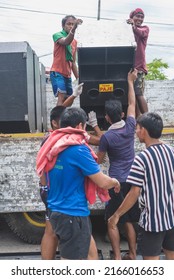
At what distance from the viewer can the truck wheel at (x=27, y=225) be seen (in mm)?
4551

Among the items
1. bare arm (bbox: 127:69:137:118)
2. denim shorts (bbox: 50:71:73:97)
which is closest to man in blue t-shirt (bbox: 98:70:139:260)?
bare arm (bbox: 127:69:137:118)

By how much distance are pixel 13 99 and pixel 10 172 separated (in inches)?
34.3

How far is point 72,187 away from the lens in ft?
8.98

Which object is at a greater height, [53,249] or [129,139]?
[129,139]

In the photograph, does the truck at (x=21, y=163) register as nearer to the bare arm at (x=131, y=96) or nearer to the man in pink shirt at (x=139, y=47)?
the bare arm at (x=131, y=96)

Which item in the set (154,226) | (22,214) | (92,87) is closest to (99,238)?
(22,214)

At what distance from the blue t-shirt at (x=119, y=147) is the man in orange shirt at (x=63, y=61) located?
137cm

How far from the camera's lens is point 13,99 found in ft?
15.2

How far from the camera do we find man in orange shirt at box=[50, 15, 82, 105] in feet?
15.7

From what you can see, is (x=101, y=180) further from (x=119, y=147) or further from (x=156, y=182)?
(x=119, y=147)

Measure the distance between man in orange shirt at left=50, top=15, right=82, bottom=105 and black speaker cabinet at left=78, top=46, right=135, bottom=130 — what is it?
540 mm

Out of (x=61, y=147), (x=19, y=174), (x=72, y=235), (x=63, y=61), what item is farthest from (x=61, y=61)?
(x=72, y=235)

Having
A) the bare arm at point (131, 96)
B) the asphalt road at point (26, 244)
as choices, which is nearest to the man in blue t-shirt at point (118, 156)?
the bare arm at point (131, 96)
